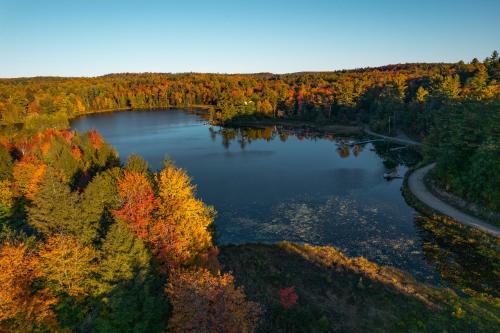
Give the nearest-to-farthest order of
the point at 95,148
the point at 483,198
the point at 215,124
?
the point at 483,198 → the point at 95,148 → the point at 215,124

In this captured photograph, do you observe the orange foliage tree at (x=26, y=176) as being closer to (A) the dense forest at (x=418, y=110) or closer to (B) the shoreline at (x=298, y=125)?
(A) the dense forest at (x=418, y=110)

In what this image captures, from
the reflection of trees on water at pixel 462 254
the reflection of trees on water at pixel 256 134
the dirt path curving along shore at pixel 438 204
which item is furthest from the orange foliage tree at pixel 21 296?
the reflection of trees on water at pixel 256 134

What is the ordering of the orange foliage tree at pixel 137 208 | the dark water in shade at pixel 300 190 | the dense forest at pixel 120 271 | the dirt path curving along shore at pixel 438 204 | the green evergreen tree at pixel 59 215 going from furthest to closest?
the dirt path curving along shore at pixel 438 204
the dark water in shade at pixel 300 190
the green evergreen tree at pixel 59 215
the orange foliage tree at pixel 137 208
the dense forest at pixel 120 271

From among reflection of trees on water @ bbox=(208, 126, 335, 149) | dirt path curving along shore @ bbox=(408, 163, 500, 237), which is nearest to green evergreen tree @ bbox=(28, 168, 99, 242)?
dirt path curving along shore @ bbox=(408, 163, 500, 237)

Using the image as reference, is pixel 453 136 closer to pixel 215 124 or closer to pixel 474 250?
pixel 474 250

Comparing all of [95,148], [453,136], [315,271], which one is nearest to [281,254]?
[315,271]

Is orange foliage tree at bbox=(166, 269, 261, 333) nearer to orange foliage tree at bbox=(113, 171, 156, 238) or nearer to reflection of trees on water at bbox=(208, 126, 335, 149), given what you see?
orange foliage tree at bbox=(113, 171, 156, 238)
